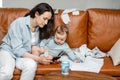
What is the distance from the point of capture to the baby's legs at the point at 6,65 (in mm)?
2418

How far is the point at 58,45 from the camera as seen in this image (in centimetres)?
287

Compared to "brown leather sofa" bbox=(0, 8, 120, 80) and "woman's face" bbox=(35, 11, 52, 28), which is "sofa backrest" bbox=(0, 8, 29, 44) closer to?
"brown leather sofa" bbox=(0, 8, 120, 80)

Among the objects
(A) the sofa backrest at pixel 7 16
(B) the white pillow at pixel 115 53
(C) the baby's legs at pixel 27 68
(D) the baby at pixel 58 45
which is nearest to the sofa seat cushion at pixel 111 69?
(B) the white pillow at pixel 115 53

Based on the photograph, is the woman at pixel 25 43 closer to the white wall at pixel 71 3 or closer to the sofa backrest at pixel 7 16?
the sofa backrest at pixel 7 16

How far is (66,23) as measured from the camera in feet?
9.91

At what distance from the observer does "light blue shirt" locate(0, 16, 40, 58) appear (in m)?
2.64

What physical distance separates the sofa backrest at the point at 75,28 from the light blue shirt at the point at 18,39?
1.49 feet

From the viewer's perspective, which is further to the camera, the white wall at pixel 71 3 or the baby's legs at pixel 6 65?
the white wall at pixel 71 3

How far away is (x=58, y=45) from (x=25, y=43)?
0.38m

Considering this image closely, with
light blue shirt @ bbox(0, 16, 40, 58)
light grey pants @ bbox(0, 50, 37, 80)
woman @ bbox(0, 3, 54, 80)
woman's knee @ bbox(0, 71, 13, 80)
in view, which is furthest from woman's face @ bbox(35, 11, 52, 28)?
woman's knee @ bbox(0, 71, 13, 80)

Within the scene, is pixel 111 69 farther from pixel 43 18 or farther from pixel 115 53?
pixel 43 18

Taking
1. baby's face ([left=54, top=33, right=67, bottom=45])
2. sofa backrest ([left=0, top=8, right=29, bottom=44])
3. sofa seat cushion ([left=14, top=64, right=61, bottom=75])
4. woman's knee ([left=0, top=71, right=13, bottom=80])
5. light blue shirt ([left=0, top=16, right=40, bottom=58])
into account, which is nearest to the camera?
woman's knee ([left=0, top=71, right=13, bottom=80])

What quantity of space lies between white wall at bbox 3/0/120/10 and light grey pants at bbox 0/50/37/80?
97 cm

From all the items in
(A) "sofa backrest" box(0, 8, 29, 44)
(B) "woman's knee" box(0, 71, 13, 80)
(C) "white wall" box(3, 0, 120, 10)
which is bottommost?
(B) "woman's knee" box(0, 71, 13, 80)
